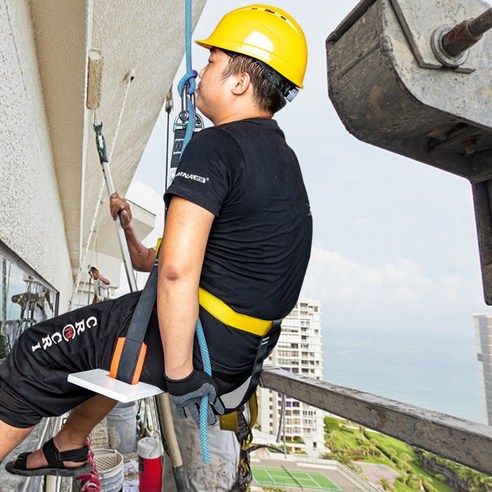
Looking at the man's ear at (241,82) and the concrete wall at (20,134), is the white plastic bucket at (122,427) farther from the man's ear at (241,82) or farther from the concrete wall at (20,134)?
the man's ear at (241,82)

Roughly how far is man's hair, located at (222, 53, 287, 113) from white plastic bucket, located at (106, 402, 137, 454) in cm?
462

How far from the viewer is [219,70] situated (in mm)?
1188

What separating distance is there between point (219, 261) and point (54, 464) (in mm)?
846

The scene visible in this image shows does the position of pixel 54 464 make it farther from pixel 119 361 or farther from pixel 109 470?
pixel 109 470

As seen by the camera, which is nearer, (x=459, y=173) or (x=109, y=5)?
(x=459, y=173)

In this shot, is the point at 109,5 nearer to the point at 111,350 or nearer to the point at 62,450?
the point at 111,350

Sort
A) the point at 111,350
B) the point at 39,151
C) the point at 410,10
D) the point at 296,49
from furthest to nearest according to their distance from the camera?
the point at 39,151 → the point at 296,49 → the point at 111,350 → the point at 410,10

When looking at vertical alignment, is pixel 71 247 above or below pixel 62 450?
above

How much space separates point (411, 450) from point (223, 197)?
1302 millimetres

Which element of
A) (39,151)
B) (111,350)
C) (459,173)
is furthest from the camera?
(39,151)

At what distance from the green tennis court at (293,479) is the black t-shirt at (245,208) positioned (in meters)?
1.46

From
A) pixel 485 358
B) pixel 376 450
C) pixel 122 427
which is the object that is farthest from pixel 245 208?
pixel 122 427

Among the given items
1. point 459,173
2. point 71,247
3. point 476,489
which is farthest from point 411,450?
point 71,247

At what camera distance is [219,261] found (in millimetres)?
1047
